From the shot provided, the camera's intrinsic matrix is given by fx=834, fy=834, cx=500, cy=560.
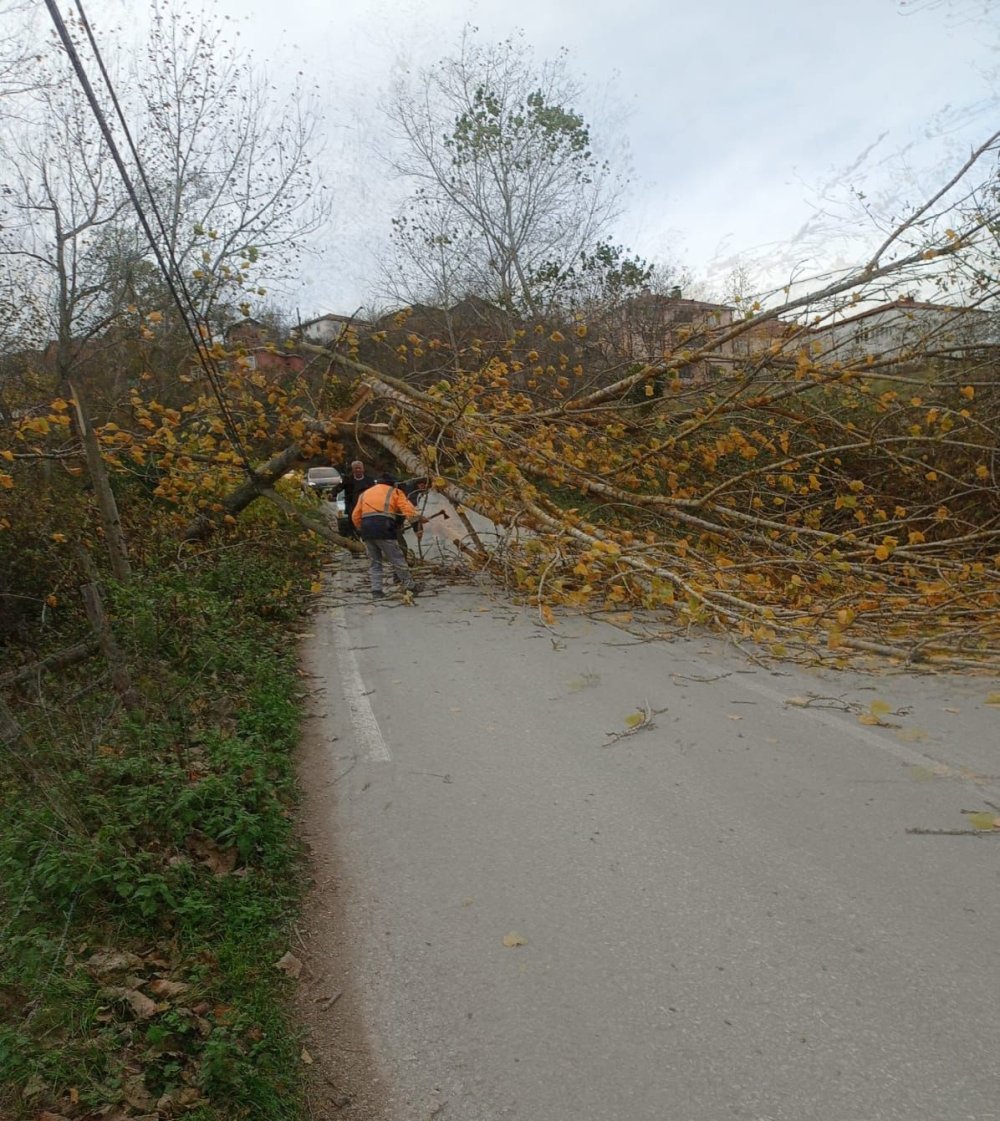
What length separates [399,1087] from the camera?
8.50ft

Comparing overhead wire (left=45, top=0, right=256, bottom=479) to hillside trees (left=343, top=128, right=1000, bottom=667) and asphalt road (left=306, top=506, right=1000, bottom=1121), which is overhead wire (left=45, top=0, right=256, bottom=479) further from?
asphalt road (left=306, top=506, right=1000, bottom=1121)

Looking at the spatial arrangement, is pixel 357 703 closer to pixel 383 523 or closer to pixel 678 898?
pixel 678 898

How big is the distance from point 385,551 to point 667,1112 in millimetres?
8783

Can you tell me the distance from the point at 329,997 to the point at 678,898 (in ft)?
4.73

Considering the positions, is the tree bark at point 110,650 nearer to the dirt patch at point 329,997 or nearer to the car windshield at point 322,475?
the dirt patch at point 329,997

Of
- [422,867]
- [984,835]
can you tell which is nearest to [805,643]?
[984,835]

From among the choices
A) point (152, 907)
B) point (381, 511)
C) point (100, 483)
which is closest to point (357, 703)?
point (152, 907)

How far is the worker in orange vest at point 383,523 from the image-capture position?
1021 cm

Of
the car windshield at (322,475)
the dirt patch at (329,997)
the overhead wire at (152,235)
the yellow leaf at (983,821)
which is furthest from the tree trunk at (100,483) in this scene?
the car windshield at (322,475)

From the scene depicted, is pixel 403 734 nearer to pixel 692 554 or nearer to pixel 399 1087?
pixel 399 1087

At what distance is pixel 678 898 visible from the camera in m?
3.47

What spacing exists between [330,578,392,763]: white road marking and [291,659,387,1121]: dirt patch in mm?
701

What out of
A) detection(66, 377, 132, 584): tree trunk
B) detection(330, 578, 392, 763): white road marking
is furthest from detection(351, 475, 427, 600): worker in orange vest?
detection(66, 377, 132, 584): tree trunk

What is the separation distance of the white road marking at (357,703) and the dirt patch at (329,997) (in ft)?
2.30
